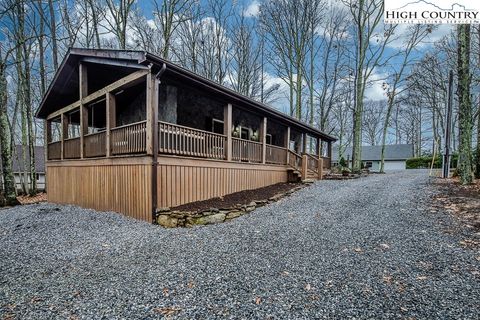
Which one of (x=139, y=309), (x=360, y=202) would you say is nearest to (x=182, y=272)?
(x=139, y=309)

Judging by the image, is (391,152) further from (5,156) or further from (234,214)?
(5,156)

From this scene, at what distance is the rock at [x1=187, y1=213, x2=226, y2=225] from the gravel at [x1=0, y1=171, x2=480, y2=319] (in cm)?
38

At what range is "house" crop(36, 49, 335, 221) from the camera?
22.0 feet

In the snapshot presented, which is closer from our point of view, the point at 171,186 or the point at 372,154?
the point at 171,186

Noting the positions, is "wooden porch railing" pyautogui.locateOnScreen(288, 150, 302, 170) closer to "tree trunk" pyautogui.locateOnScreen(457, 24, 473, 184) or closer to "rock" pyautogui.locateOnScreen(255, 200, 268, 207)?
"rock" pyautogui.locateOnScreen(255, 200, 268, 207)

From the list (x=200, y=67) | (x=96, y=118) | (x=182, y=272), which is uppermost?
(x=200, y=67)

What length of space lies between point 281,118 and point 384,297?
993 centimetres

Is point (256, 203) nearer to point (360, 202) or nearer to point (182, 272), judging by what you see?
point (360, 202)

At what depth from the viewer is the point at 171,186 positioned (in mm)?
6867

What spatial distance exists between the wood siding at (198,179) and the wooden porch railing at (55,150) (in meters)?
6.95

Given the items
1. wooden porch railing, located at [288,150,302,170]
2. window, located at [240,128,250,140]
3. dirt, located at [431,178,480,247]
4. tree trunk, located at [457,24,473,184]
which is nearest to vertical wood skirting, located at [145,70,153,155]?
window, located at [240,128,250,140]

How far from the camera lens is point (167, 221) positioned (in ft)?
20.9

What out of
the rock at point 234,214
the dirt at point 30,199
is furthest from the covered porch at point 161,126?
the dirt at point 30,199

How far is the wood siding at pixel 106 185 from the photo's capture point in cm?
667
